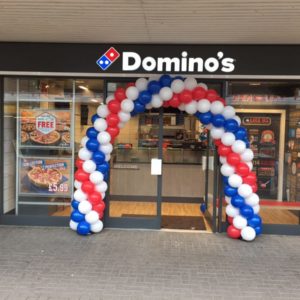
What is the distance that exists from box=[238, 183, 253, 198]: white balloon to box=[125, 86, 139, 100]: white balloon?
2026 millimetres

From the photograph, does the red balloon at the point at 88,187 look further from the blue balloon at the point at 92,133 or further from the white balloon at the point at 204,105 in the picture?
the white balloon at the point at 204,105

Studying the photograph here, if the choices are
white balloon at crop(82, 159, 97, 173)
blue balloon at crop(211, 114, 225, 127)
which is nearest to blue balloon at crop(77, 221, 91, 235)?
white balloon at crop(82, 159, 97, 173)

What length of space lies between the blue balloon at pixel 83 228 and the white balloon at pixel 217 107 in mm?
2519

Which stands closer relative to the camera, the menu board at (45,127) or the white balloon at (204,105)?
the white balloon at (204,105)

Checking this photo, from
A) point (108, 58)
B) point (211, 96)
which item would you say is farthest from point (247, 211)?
point (108, 58)

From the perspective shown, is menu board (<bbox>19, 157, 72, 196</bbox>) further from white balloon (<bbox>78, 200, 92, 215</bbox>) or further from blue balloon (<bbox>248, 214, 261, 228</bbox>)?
blue balloon (<bbox>248, 214, 261, 228</bbox>)

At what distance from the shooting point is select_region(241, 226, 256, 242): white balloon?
5.10m

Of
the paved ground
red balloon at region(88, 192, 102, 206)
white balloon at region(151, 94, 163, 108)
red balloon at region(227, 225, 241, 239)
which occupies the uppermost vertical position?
white balloon at region(151, 94, 163, 108)

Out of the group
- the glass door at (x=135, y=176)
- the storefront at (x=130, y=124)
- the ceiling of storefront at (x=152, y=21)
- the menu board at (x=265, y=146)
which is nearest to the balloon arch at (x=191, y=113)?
the storefront at (x=130, y=124)

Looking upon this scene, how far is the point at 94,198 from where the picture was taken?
5188 millimetres

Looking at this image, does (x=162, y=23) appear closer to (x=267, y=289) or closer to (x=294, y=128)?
(x=294, y=128)

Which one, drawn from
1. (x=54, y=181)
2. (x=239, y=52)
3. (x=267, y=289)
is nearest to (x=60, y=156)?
(x=54, y=181)

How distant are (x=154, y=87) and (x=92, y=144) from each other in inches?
48.7

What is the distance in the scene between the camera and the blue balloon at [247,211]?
16.7 feet
